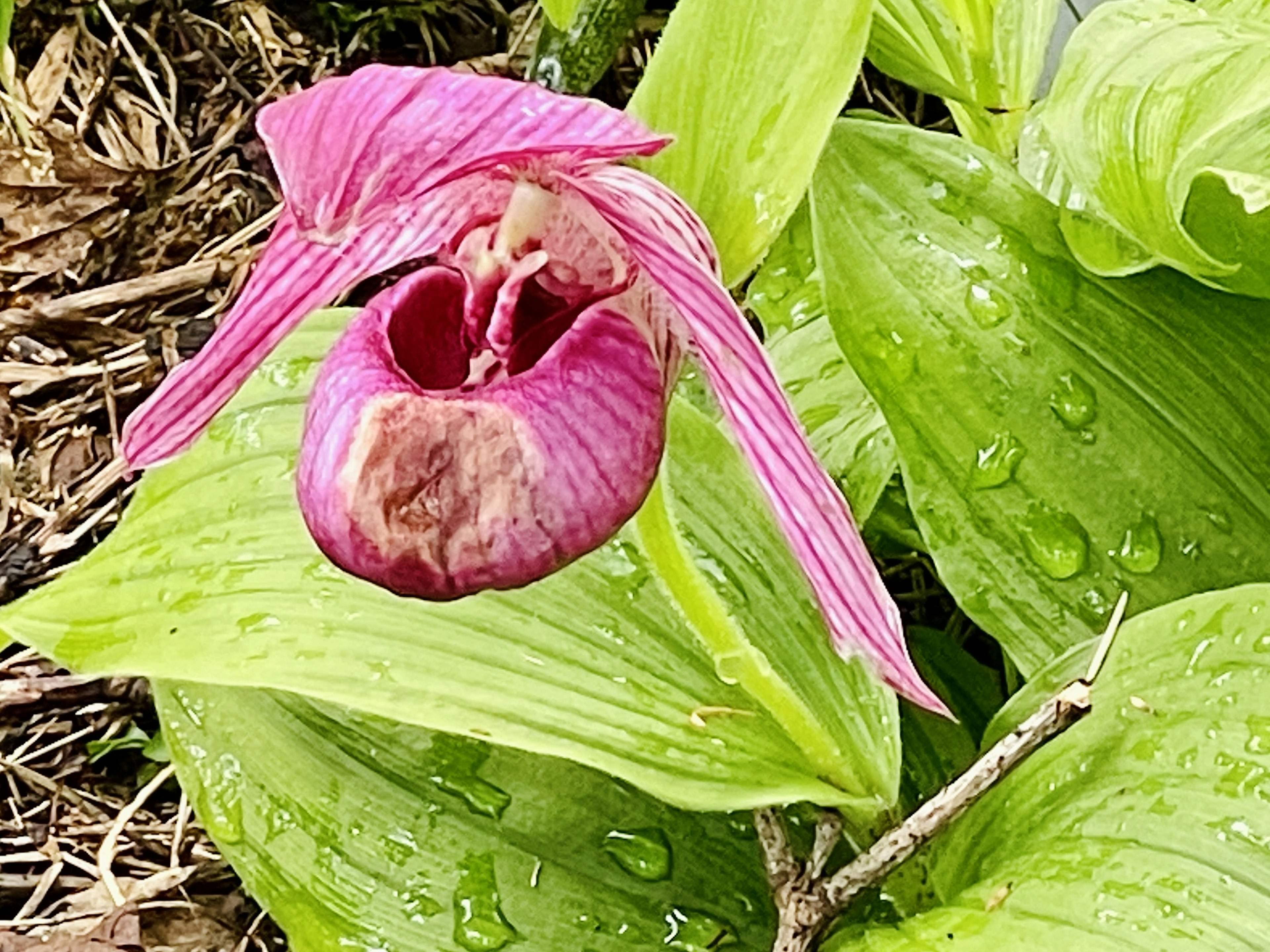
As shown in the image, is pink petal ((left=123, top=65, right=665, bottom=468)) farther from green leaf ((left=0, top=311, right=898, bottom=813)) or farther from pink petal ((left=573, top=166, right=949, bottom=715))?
green leaf ((left=0, top=311, right=898, bottom=813))

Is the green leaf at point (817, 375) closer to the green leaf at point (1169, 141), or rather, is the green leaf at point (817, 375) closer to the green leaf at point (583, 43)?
the green leaf at point (1169, 141)

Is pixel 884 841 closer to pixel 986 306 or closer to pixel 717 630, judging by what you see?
pixel 717 630

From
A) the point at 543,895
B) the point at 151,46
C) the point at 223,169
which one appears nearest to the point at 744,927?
the point at 543,895

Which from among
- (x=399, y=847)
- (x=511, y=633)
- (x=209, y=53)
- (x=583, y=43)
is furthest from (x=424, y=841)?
(x=209, y=53)

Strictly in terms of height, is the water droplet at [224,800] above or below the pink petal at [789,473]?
below

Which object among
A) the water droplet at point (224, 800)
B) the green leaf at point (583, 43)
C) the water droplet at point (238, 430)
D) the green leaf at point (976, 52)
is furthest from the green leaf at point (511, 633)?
the green leaf at point (583, 43)

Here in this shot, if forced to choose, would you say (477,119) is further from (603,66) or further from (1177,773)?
(603,66)
